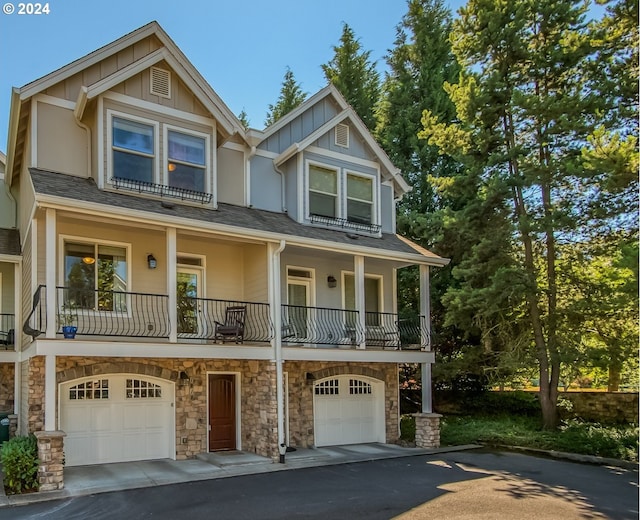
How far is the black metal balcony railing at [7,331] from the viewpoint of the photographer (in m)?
12.6

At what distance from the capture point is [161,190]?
12.2 metres

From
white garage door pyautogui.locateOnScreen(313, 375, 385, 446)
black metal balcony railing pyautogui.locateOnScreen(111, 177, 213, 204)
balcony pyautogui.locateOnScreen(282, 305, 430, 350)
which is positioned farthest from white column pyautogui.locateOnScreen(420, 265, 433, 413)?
black metal balcony railing pyautogui.locateOnScreen(111, 177, 213, 204)

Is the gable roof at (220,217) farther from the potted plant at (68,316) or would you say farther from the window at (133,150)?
the potted plant at (68,316)

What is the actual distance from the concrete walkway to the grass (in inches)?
58.5

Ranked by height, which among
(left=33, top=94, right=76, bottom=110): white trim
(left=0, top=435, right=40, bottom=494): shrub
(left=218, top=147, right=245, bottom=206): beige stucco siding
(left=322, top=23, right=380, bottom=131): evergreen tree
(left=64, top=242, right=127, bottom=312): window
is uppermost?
(left=322, top=23, right=380, bottom=131): evergreen tree

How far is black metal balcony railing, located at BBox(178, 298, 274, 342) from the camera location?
41.3 feet

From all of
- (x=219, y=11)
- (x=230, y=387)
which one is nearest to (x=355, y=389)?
(x=230, y=387)

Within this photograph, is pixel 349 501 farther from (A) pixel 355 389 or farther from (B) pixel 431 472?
(A) pixel 355 389

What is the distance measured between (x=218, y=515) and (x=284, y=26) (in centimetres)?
1124

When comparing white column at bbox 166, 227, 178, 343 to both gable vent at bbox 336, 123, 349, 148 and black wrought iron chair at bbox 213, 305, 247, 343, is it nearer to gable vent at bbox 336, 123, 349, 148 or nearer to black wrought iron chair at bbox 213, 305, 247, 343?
black wrought iron chair at bbox 213, 305, 247, 343

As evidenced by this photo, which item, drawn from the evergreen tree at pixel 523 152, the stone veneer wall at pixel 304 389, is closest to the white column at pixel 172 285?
the stone veneer wall at pixel 304 389

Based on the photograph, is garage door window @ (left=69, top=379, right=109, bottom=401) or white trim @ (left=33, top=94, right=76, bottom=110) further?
white trim @ (left=33, top=94, right=76, bottom=110)

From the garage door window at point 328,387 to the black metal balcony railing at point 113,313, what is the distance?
444 centimetres

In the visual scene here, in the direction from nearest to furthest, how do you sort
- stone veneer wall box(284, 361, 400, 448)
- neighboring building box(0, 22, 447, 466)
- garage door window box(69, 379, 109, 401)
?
1. neighboring building box(0, 22, 447, 466)
2. garage door window box(69, 379, 109, 401)
3. stone veneer wall box(284, 361, 400, 448)
